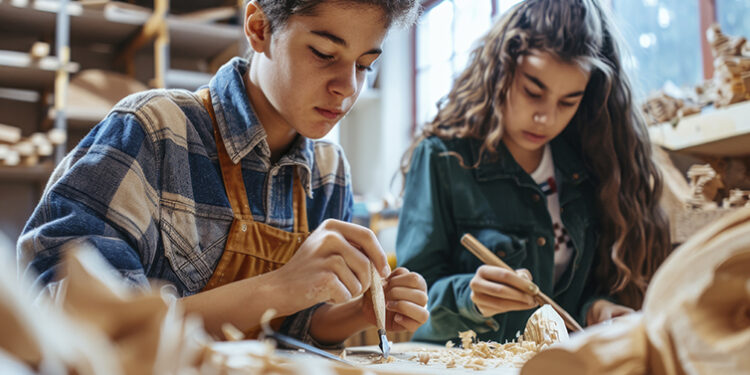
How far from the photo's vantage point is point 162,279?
96cm

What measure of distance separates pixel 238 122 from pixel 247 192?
0.12 meters

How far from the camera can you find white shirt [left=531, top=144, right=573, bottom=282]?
1520mm

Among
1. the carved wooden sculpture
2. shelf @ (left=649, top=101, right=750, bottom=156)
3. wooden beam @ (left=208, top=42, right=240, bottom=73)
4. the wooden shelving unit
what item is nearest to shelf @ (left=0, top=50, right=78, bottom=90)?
the wooden shelving unit

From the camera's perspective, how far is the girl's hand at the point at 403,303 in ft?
3.15

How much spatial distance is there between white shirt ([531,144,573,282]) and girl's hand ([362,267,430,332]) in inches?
25.7

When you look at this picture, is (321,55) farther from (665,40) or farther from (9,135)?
(9,135)

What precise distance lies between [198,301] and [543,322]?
49 cm

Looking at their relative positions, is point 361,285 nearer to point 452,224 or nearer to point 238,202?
point 238,202

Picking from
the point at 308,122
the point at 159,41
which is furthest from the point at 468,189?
the point at 159,41

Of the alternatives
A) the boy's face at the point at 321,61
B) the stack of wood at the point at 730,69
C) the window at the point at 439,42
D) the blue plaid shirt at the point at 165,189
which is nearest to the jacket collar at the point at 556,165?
the stack of wood at the point at 730,69

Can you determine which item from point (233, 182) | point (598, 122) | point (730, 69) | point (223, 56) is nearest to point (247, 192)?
point (233, 182)

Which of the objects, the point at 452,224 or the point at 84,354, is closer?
the point at 84,354

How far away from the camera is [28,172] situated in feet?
9.78

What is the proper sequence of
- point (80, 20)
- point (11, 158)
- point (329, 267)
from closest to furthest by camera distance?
1. point (329, 267)
2. point (11, 158)
3. point (80, 20)
